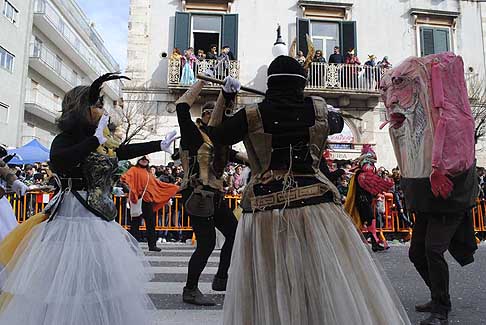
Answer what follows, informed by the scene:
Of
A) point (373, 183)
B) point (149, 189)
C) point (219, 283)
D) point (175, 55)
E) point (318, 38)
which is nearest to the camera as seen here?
point (219, 283)

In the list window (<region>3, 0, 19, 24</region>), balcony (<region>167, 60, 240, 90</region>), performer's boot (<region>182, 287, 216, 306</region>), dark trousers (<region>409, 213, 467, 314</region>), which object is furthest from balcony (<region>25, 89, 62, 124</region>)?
dark trousers (<region>409, 213, 467, 314</region>)

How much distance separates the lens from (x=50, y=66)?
3291 centimetres

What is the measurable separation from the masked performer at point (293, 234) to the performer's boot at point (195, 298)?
1.90 metres

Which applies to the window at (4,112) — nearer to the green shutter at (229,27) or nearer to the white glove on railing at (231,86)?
the green shutter at (229,27)

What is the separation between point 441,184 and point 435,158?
0.21 metres

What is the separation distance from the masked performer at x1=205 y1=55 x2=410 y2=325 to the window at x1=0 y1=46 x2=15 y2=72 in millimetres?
25939

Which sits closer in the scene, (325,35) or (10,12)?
(325,35)

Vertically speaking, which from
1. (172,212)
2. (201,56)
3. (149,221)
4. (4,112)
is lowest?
(149,221)

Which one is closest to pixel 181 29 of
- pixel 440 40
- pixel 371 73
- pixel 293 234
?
pixel 371 73

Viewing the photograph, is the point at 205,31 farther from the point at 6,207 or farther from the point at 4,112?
the point at 6,207

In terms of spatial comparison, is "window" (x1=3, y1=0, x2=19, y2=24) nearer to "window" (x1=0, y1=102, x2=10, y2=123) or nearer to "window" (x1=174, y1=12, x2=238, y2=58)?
"window" (x1=0, y1=102, x2=10, y2=123)

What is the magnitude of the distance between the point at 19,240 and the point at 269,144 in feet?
Result: 5.86

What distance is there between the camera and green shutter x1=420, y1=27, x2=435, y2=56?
64.0ft

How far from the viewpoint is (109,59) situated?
58.8m
